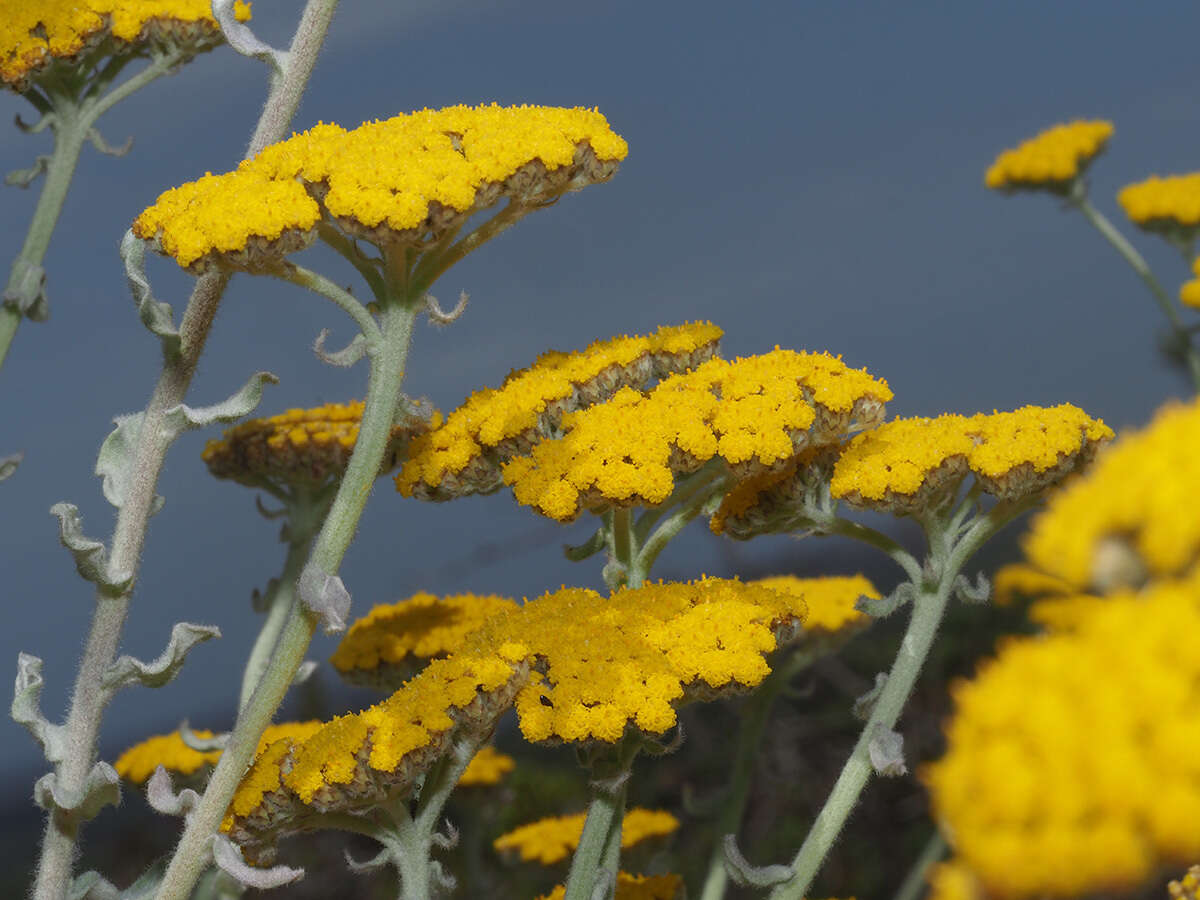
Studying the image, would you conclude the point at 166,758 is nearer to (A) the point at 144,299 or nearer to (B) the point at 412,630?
(B) the point at 412,630

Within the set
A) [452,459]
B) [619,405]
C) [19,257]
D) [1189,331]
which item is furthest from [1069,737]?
[1189,331]

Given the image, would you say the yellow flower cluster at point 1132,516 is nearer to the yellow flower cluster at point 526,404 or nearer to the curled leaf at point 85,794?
the yellow flower cluster at point 526,404

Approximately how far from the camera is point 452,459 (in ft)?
10.2

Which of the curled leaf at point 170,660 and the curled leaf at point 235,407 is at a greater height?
the curled leaf at point 235,407

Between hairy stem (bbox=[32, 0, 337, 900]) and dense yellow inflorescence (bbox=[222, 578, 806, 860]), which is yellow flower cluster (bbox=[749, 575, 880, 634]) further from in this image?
hairy stem (bbox=[32, 0, 337, 900])

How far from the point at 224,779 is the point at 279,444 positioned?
1270 mm

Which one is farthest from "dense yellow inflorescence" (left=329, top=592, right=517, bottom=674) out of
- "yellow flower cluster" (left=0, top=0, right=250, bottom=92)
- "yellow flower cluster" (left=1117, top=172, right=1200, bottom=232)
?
"yellow flower cluster" (left=1117, top=172, right=1200, bottom=232)

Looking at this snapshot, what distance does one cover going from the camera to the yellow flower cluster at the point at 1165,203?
5.82m

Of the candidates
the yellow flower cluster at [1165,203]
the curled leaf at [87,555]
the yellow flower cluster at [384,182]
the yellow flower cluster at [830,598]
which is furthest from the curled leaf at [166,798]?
the yellow flower cluster at [1165,203]

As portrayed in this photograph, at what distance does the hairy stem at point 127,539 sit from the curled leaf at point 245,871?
0.54 meters

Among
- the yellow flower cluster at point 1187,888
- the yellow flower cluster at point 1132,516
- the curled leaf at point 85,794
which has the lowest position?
the yellow flower cluster at point 1187,888

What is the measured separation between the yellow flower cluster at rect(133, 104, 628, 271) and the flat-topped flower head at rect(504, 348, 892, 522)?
0.51 metres

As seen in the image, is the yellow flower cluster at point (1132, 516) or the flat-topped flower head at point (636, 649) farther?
the flat-topped flower head at point (636, 649)

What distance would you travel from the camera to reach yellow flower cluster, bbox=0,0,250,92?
150 inches
